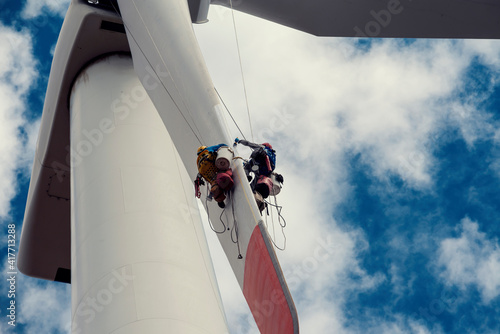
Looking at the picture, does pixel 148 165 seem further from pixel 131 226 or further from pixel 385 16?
pixel 385 16

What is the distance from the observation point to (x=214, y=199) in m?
13.8

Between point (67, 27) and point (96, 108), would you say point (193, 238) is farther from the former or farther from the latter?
point (67, 27)

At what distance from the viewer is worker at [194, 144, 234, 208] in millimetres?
13359

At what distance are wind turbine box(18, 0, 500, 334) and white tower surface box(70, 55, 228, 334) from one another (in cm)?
3

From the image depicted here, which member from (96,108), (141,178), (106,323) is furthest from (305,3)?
(106,323)

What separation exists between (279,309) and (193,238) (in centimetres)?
472

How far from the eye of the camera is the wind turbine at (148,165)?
515 inches

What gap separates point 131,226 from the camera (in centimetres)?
1499

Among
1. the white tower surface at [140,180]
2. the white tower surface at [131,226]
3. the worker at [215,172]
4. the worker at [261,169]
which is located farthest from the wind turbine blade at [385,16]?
the worker at [215,172]

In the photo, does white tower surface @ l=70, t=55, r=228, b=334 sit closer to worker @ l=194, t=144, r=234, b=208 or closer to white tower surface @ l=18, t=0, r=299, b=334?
white tower surface @ l=18, t=0, r=299, b=334

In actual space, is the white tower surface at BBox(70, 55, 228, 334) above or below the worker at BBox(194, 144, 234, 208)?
below

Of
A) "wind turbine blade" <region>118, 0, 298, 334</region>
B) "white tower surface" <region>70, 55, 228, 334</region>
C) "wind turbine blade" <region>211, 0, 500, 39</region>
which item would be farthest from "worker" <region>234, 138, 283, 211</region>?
"wind turbine blade" <region>211, 0, 500, 39</region>

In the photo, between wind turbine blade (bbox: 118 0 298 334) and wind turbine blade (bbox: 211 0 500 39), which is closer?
wind turbine blade (bbox: 118 0 298 334)

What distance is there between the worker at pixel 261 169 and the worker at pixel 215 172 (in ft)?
2.15
